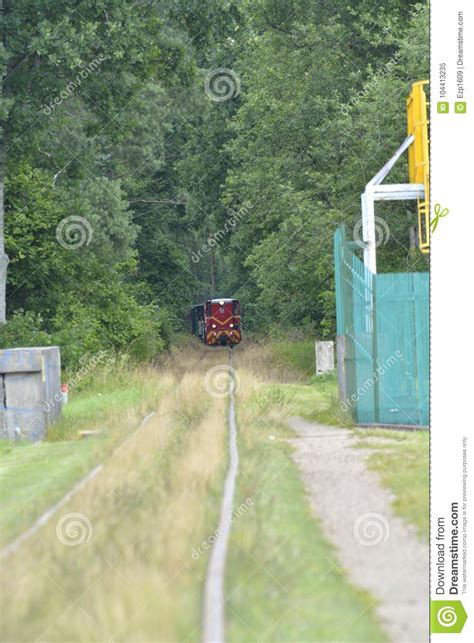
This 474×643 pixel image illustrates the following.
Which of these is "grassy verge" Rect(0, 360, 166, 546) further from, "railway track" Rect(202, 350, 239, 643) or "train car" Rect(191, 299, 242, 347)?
"train car" Rect(191, 299, 242, 347)

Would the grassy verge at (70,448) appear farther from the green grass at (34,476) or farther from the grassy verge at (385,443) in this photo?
the grassy verge at (385,443)

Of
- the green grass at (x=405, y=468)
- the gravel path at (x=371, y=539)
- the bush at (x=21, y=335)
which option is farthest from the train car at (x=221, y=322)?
the gravel path at (x=371, y=539)

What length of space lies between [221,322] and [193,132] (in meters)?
10.1

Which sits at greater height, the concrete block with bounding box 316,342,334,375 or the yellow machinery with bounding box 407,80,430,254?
the yellow machinery with bounding box 407,80,430,254

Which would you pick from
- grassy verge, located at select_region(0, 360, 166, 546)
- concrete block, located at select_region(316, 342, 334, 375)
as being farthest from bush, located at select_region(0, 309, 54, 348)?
concrete block, located at select_region(316, 342, 334, 375)

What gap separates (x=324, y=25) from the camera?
43.1m

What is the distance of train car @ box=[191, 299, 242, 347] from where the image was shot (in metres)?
59.6

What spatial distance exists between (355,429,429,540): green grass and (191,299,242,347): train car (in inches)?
1635

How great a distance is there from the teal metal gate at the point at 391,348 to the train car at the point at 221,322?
133 ft
